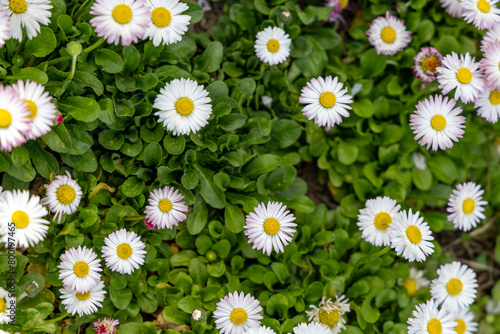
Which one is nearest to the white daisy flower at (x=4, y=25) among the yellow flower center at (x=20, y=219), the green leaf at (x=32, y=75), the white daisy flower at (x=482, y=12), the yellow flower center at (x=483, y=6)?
the green leaf at (x=32, y=75)

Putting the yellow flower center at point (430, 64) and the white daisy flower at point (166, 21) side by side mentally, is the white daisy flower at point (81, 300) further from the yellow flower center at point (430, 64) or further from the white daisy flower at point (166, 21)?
the yellow flower center at point (430, 64)

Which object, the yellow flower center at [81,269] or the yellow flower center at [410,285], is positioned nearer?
the yellow flower center at [81,269]

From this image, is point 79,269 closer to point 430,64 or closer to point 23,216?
point 23,216

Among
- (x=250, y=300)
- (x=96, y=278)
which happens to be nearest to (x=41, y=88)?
(x=96, y=278)

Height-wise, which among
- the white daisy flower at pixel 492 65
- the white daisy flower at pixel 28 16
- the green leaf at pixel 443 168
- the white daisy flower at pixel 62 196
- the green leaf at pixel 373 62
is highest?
the green leaf at pixel 373 62

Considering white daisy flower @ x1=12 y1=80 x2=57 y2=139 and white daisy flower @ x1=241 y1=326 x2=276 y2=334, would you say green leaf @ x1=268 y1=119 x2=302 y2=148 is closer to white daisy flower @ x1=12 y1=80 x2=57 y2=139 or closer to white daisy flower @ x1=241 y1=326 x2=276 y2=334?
white daisy flower @ x1=241 y1=326 x2=276 y2=334

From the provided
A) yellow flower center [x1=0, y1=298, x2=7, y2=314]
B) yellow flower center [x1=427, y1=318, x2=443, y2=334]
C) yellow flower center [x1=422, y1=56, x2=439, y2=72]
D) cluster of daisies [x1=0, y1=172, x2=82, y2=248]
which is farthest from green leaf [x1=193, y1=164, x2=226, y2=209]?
yellow flower center [x1=422, y1=56, x2=439, y2=72]

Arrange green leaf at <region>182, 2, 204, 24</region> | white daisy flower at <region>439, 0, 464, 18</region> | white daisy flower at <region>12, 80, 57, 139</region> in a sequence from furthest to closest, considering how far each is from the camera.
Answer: white daisy flower at <region>439, 0, 464, 18</region>
green leaf at <region>182, 2, 204, 24</region>
white daisy flower at <region>12, 80, 57, 139</region>
